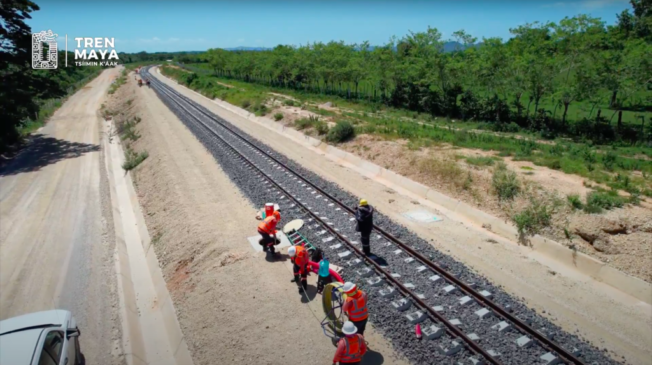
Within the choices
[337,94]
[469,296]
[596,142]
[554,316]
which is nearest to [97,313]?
[469,296]

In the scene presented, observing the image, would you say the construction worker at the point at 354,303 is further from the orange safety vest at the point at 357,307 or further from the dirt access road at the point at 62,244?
the dirt access road at the point at 62,244

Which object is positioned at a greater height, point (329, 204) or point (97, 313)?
point (329, 204)

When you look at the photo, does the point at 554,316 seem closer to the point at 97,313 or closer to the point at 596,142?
the point at 97,313

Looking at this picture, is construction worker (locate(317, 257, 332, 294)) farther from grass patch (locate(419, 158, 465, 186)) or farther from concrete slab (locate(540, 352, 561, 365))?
grass patch (locate(419, 158, 465, 186))

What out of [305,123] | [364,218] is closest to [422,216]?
[364,218]

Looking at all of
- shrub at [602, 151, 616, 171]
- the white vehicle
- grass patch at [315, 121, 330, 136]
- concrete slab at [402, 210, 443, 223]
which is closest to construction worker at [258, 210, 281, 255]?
the white vehicle

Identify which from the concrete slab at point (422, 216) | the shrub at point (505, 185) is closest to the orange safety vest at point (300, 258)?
the concrete slab at point (422, 216)
